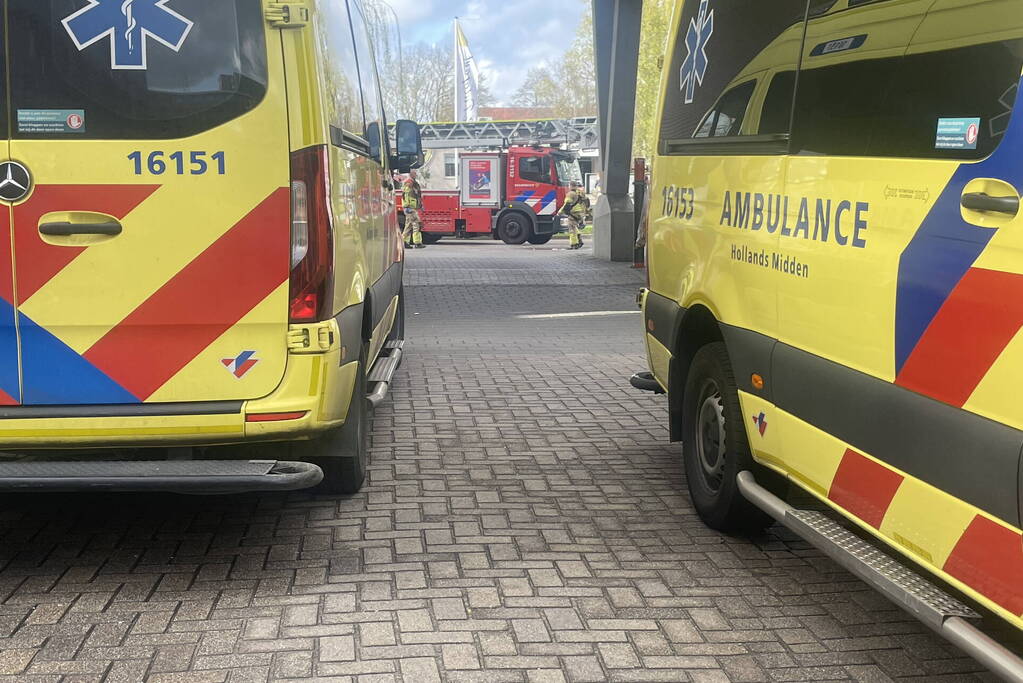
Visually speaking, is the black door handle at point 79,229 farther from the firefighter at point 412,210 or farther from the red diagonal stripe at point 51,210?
the firefighter at point 412,210

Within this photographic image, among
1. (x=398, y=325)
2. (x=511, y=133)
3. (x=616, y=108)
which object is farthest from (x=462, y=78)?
(x=398, y=325)

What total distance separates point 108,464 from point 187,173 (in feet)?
3.49

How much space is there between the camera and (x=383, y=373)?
6293 millimetres

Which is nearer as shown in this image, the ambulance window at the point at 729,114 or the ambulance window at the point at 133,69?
the ambulance window at the point at 133,69

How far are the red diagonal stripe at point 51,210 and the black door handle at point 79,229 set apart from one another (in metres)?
0.03

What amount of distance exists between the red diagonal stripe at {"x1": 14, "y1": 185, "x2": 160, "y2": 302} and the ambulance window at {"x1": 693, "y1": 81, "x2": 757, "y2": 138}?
228cm

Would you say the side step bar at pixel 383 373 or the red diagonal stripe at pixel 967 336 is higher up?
the red diagonal stripe at pixel 967 336

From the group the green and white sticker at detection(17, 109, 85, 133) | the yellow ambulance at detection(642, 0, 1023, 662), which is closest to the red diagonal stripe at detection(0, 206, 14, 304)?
the green and white sticker at detection(17, 109, 85, 133)

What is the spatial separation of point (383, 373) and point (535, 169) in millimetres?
22671

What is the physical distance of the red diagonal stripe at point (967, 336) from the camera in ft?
8.60

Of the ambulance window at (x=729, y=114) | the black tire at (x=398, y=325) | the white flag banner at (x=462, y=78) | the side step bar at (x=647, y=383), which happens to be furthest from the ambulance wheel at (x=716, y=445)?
the white flag banner at (x=462, y=78)

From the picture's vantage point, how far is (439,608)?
386 centimetres

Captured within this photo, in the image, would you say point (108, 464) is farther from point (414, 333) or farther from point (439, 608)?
point (414, 333)

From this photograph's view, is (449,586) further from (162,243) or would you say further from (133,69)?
(133,69)
